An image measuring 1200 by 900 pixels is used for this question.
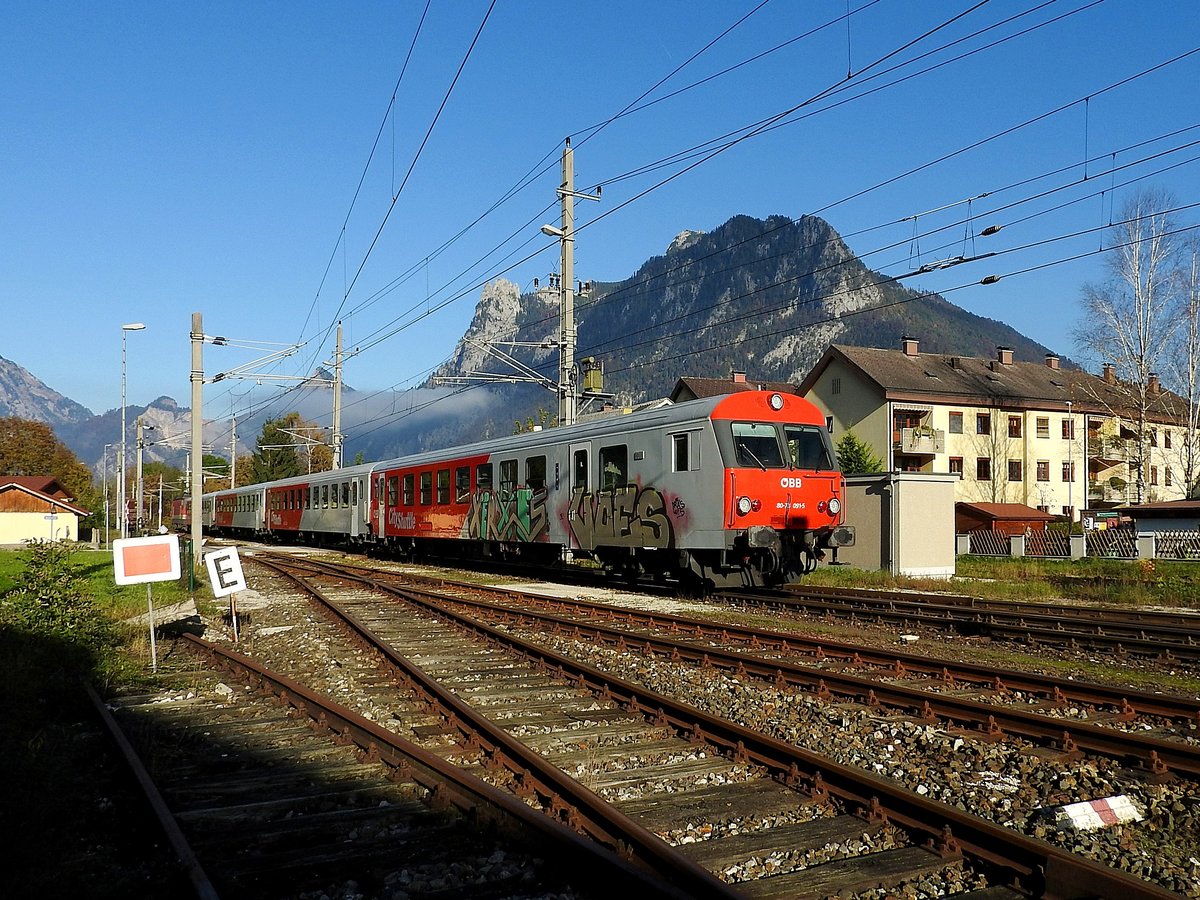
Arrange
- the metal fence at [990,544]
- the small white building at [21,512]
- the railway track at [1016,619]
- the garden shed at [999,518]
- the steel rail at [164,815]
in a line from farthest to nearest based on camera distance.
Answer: the small white building at [21,512] → the garden shed at [999,518] → the metal fence at [990,544] → the railway track at [1016,619] → the steel rail at [164,815]

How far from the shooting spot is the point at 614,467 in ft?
56.3

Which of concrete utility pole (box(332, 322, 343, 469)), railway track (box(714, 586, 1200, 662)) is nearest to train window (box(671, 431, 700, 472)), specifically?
railway track (box(714, 586, 1200, 662))

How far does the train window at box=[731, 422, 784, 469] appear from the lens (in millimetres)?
14945

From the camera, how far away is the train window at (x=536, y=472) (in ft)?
64.2

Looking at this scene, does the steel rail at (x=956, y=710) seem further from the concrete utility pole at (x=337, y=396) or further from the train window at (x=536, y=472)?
the concrete utility pole at (x=337, y=396)

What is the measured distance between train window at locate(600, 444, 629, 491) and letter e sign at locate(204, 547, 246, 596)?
6.83 metres

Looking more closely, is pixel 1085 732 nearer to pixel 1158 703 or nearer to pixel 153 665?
pixel 1158 703

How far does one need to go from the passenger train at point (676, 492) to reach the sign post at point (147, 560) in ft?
26.0

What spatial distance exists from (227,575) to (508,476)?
366 inches

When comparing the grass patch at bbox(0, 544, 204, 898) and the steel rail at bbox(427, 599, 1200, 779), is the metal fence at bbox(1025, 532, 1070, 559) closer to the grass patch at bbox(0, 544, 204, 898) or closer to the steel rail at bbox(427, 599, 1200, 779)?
the steel rail at bbox(427, 599, 1200, 779)

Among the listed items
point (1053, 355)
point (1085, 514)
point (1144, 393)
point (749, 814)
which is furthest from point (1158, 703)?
point (1053, 355)

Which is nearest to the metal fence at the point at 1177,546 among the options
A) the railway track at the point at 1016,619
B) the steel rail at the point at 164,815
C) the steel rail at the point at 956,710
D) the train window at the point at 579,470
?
the railway track at the point at 1016,619

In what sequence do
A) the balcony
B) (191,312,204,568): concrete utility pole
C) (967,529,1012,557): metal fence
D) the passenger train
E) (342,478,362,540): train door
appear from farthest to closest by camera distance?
the balcony → (967,529,1012,557): metal fence → (342,478,362,540): train door → (191,312,204,568): concrete utility pole → the passenger train

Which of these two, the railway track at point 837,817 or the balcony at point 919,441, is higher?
the balcony at point 919,441
